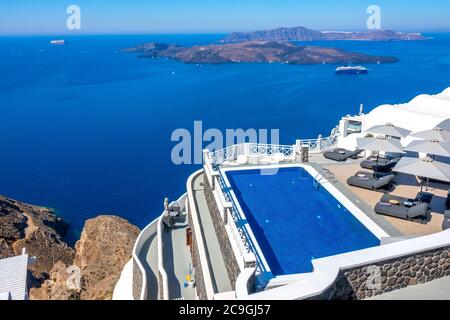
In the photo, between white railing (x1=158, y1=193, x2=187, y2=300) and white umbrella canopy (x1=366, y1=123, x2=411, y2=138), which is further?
white umbrella canopy (x1=366, y1=123, x2=411, y2=138)

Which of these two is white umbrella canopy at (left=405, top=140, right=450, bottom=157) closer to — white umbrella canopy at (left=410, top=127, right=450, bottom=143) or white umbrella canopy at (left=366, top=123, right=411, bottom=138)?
white umbrella canopy at (left=410, top=127, right=450, bottom=143)

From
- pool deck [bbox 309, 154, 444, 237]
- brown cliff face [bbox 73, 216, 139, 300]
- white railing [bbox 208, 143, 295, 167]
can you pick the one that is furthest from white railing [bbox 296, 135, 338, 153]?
brown cliff face [bbox 73, 216, 139, 300]

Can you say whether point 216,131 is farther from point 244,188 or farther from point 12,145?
point 244,188

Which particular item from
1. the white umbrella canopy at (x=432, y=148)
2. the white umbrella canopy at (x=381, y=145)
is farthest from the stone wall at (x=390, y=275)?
the white umbrella canopy at (x=381, y=145)

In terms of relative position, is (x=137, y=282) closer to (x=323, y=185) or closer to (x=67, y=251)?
(x=323, y=185)

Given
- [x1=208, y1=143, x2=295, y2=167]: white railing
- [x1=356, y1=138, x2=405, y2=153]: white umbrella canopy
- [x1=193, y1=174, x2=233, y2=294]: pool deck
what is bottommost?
[x1=193, y1=174, x2=233, y2=294]: pool deck

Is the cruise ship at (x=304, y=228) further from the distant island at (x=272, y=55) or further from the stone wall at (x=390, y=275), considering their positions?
the distant island at (x=272, y=55)
